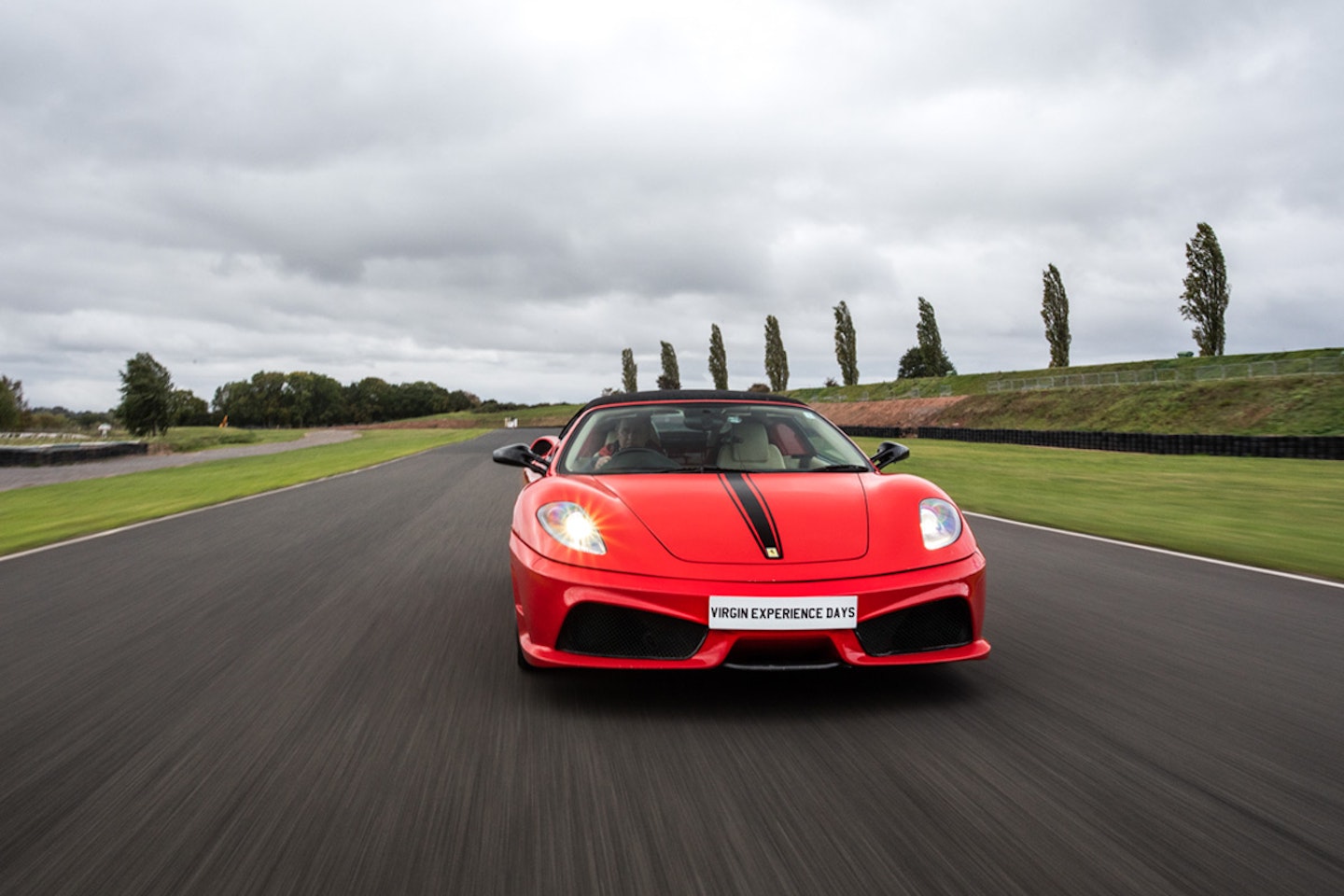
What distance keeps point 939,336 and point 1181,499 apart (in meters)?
67.0

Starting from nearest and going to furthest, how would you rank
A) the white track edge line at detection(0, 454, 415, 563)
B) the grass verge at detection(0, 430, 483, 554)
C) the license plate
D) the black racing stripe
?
the license plate < the black racing stripe < the white track edge line at detection(0, 454, 415, 563) < the grass verge at detection(0, 430, 483, 554)

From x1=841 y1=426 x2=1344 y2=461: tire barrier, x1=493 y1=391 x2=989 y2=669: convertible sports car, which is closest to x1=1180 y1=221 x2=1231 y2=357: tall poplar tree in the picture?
x1=841 y1=426 x2=1344 y2=461: tire barrier

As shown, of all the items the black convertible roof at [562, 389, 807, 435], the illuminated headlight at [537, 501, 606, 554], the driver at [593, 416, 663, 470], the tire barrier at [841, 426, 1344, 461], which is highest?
the black convertible roof at [562, 389, 807, 435]

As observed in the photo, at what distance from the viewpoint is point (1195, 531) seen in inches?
342

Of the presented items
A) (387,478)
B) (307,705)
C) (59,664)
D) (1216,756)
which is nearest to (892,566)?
(1216,756)

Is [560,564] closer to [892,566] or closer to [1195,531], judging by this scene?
[892,566]

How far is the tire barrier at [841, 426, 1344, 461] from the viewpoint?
18781 mm

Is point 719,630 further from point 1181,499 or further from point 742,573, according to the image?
point 1181,499

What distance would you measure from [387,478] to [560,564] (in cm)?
1424

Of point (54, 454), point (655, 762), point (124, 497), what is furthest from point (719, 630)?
point (54, 454)

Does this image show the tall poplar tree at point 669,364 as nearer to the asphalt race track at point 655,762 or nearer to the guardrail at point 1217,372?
the guardrail at point 1217,372

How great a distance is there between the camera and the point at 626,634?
321 centimetres

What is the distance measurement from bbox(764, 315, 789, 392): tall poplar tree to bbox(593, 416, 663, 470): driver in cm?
8152

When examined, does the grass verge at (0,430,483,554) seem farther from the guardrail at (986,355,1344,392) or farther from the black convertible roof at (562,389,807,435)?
the guardrail at (986,355,1344,392)
